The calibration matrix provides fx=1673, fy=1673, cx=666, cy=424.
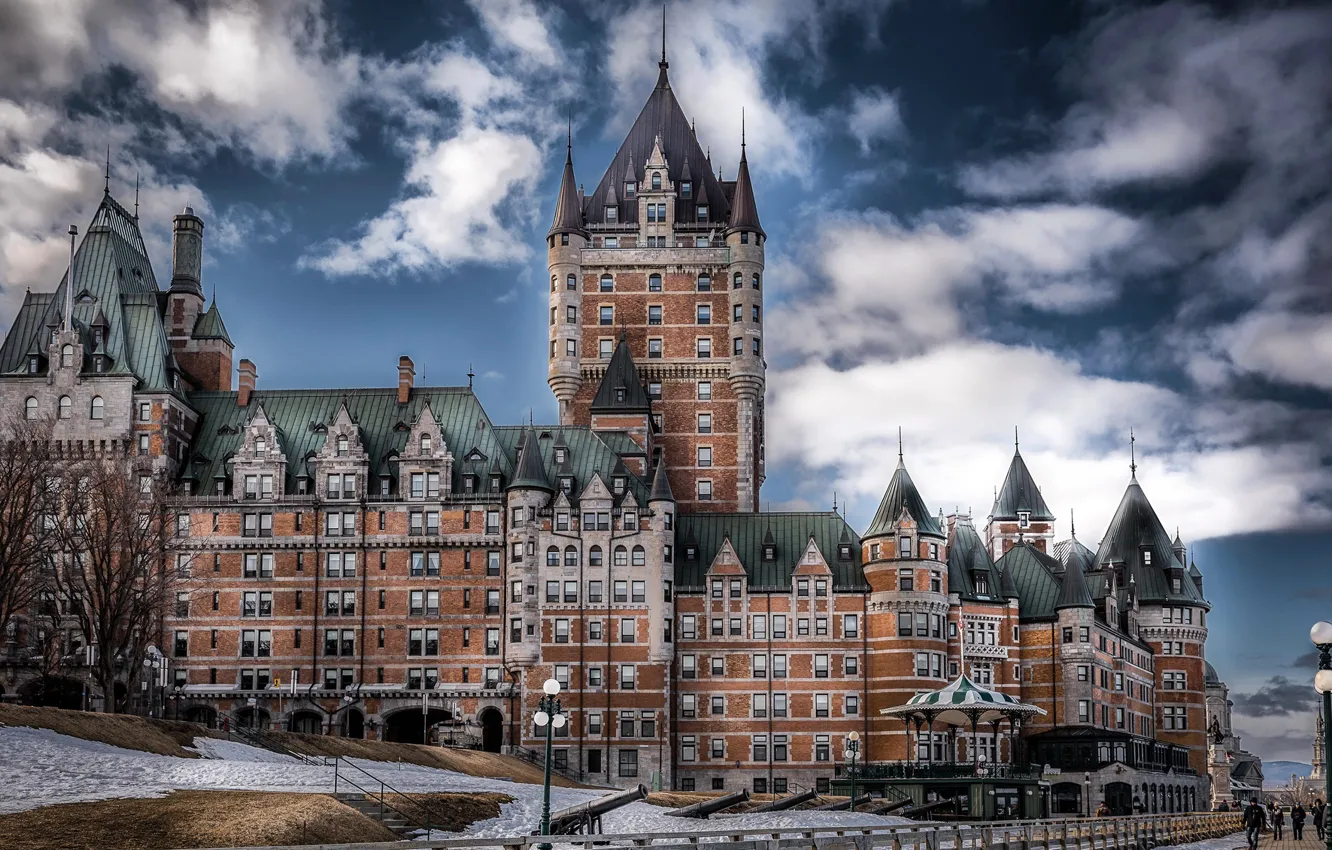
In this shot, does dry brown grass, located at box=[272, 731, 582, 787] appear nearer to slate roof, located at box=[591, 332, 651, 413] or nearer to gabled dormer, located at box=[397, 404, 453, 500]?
gabled dormer, located at box=[397, 404, 453, 500]

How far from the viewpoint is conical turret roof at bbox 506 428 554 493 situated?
10400 cm

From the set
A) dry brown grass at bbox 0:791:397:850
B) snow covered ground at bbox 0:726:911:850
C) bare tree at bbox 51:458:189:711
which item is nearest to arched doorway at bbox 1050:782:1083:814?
snow covered ground at bbox 0:726:911:850

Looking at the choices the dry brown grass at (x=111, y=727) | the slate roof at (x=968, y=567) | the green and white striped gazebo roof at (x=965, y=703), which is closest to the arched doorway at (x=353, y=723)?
the green and white striped gazebo roof at (x=965, y=703)

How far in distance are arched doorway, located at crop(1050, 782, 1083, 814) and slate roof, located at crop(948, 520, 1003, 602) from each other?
12934 millimetres

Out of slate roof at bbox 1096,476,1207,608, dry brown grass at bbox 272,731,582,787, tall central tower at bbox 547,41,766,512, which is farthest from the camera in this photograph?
slate roof at bbox 1096,476,1207,608

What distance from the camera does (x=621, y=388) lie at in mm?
115188

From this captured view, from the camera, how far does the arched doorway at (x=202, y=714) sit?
104 metres

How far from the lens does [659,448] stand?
119375mm

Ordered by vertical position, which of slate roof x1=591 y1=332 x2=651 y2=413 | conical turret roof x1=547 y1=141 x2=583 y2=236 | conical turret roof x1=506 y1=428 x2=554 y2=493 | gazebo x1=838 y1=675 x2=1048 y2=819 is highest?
conical turret roof x1=547 y1=141 x2=583 y2=236

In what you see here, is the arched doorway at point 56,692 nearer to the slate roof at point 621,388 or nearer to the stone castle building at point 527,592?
the stone castle building at point 527,592

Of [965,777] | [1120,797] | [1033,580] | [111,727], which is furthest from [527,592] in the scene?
[111,727]

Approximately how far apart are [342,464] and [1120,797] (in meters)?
55.1

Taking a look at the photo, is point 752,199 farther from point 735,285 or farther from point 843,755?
point 843,755

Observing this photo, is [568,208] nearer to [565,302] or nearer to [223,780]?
[565,302]
